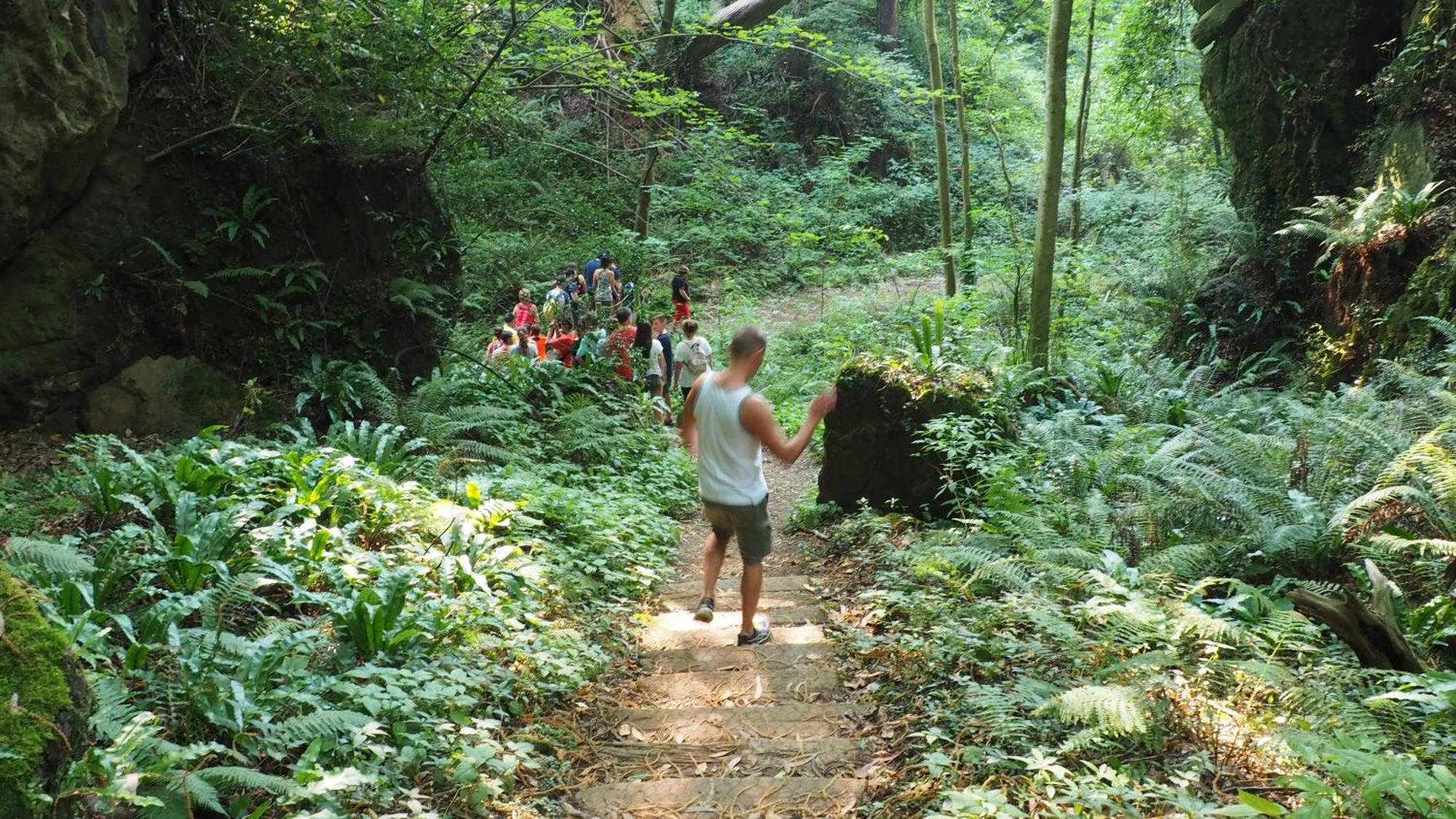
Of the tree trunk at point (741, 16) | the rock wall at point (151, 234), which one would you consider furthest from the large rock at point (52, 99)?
the tree trunk at point (741, 16)

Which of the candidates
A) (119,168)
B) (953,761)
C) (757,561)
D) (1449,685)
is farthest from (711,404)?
(119,168)

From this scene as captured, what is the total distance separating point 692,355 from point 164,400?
21.0 ft

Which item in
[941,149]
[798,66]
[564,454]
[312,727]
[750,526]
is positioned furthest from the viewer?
[798,66]

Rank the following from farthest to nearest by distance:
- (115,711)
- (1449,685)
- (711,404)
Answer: (711,404), (1449,685), (115,711)

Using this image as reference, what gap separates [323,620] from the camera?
427 centimetres

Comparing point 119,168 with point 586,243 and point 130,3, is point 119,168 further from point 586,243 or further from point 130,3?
point 586,243

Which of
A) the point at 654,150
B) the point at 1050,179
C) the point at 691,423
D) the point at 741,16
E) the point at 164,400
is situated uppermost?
the point at 741,16

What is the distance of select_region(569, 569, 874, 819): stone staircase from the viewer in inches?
137

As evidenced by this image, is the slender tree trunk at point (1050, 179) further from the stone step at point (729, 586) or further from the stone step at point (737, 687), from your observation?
the stone step at point (737, 687)

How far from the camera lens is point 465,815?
324 cm

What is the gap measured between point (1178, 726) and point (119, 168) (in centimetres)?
938

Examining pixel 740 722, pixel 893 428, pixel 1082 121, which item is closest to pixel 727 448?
pixel 740 722

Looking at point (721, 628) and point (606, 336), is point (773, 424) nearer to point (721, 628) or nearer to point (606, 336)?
point (721, 628)

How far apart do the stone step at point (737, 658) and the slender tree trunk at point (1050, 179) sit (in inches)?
234
